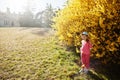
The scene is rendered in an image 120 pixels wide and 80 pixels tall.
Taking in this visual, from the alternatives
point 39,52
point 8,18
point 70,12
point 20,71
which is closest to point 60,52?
point 39,52

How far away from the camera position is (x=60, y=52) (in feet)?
36.4

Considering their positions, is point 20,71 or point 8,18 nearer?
point 20,71

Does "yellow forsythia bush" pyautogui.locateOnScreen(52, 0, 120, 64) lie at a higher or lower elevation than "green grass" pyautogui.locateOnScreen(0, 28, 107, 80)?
higher

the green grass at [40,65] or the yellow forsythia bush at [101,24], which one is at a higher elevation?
the yellow forsythia bush at [101,24]

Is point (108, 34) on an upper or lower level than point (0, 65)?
upper

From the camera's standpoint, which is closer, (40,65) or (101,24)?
(101,24)

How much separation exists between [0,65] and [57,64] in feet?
8.16

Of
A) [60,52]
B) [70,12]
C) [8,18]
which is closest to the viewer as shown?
[70,12]

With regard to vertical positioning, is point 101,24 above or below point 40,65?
above

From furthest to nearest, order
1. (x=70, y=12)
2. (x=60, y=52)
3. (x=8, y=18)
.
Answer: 1. (x=8, y=18)
2. (x=60, y=52)
3. (x=70, y=12)

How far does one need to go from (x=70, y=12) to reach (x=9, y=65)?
3.67 metres

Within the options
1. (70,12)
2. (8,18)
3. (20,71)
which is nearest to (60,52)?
(70,12)

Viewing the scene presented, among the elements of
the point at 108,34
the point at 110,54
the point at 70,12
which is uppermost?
the point at 70,12

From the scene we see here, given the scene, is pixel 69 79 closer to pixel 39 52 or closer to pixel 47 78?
pixel 47 78
